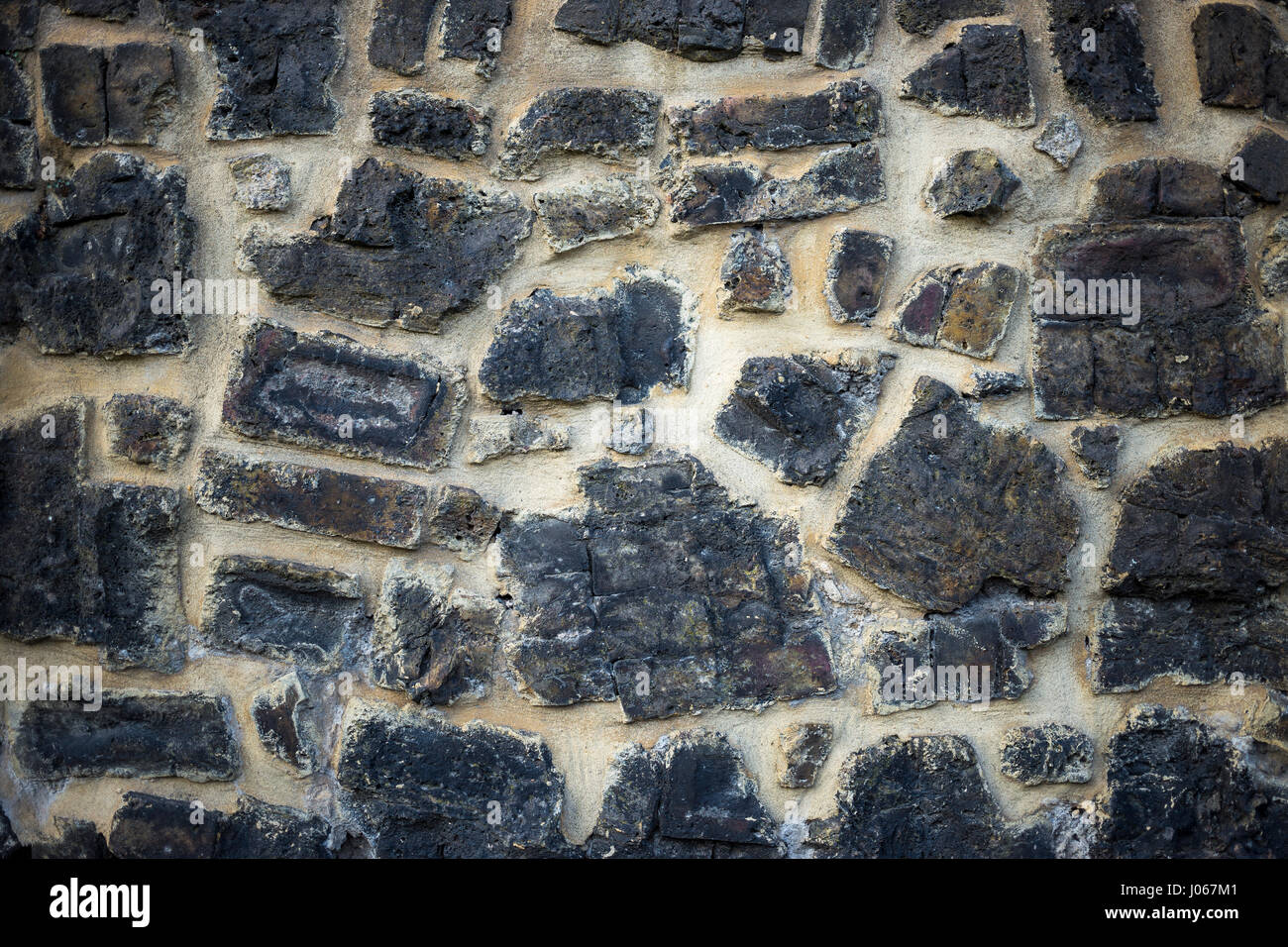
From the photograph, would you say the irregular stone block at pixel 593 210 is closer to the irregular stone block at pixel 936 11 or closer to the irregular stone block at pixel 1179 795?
the irregular stone block at pixel 936 11

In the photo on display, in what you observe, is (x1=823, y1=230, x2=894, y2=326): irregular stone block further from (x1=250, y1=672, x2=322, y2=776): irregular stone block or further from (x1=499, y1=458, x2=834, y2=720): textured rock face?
(x1=250, y1=672, x2=322, y2=776): irregular stone block

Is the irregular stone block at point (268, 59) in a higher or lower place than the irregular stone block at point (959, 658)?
higher

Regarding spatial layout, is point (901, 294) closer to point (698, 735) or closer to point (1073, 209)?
point (1073, 209)

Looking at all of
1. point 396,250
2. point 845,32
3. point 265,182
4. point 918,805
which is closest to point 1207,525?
point 918,805

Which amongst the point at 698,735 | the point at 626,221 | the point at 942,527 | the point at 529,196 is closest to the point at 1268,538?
the point at 942,527

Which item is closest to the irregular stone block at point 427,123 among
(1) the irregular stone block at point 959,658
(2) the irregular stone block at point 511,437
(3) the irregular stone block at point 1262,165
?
(2) the irregular stone block at point 511,437

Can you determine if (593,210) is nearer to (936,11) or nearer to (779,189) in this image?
(779,189)

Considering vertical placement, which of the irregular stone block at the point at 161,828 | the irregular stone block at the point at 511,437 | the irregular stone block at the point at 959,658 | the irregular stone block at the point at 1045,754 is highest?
the irregular stone block at the point at 511,437
